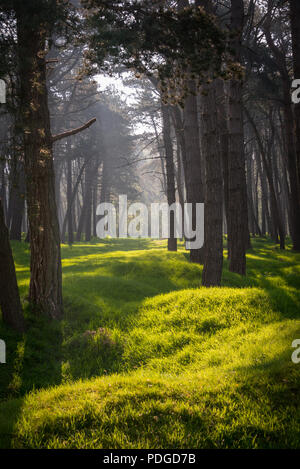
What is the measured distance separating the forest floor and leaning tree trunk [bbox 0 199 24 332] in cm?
24

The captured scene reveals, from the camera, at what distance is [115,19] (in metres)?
6.75

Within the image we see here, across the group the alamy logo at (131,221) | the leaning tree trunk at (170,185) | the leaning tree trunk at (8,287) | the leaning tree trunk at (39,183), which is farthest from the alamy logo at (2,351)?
the alamy logo at (131,221)

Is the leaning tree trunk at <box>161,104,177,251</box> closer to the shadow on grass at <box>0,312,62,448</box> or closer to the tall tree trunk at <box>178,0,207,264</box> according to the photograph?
the tall tree trunk at <box>178,0,207,264</box>

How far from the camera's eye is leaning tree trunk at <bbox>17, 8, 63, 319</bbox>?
23.9ft

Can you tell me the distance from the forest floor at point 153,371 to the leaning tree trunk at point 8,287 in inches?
9.4

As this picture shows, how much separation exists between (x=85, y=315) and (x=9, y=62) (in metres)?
5.71

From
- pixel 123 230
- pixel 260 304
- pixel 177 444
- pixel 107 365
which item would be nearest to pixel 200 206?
pixel 260 304

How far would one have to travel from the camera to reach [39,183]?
753cm

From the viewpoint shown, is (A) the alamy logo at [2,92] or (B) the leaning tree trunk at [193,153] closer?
(A) the alamy logo at [2,92]

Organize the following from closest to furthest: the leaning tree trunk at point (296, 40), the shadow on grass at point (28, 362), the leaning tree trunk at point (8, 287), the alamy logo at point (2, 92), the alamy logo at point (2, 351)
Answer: the shadow on grass at point (28, 362), the alamy logo at point (2, 351), the leaning tree trunk at point (8, 287), the alamy logo at point (2, 92), the leaning tree trunk at point (296, 40)

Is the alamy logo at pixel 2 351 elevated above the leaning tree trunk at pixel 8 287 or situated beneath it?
situated beneath

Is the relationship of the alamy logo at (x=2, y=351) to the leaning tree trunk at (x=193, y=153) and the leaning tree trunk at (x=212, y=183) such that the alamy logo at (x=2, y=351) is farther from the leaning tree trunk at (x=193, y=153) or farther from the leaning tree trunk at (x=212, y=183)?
the leaning tree trunk at (x=193, y=153)

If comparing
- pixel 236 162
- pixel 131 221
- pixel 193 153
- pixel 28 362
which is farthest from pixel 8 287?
pixel 131 221

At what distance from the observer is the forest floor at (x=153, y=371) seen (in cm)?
370
